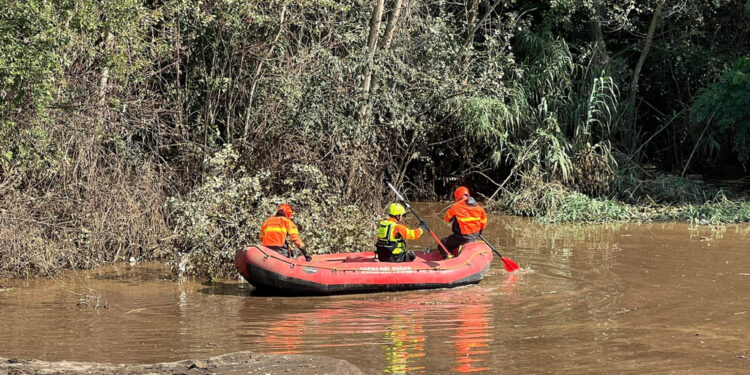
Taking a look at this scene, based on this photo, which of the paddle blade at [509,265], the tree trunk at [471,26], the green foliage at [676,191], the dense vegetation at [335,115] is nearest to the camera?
the dense vegetation at [335,115]

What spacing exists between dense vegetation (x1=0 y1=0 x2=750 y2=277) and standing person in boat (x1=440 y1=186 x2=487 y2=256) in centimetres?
157

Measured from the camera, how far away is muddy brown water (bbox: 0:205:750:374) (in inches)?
357

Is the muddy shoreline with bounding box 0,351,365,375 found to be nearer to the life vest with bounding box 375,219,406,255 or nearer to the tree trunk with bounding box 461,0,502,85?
the life vest with bounding box 375,219,406,255

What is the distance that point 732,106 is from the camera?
2125 cm

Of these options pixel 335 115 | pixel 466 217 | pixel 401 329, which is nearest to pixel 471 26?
pixel 335 115

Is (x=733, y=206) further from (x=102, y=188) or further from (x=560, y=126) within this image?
(x=102, y=188)

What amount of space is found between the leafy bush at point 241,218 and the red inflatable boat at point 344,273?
132 cm

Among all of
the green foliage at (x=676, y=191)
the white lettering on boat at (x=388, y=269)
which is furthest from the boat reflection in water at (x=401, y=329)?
the green foliage at (x=676, y=191)

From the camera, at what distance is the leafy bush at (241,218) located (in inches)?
553

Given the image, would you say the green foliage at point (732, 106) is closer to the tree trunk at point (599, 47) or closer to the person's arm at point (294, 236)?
the tree trunk at point (599, 47)

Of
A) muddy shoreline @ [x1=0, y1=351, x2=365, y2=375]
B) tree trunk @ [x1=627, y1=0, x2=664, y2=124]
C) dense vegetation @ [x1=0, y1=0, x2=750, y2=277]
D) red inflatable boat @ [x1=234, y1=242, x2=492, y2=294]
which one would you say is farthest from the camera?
tree trunk @ [x1=627, y1=0, x2=664, y2=124]

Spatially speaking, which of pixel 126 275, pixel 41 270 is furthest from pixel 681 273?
pixel 41 270

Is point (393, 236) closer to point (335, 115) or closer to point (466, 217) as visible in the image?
point (466, 217)

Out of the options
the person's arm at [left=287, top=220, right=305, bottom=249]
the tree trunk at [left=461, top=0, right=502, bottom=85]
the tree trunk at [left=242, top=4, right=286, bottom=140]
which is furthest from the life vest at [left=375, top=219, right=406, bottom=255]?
the tree trunk at [left=461, top=0, right=502, bottom=85]
